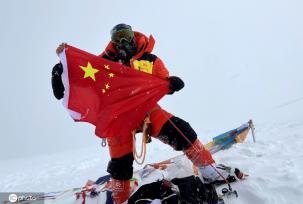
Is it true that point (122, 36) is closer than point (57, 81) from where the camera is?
No

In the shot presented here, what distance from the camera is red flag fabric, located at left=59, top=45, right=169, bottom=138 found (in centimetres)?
333

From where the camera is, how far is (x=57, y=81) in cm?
341

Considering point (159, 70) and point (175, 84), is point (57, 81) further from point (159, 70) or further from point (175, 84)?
point (175, 84)

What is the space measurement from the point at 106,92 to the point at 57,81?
0.57 meters

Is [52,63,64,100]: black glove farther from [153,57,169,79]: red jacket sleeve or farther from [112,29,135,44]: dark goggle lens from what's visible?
[153,57,169,79]: red jacket sleeve

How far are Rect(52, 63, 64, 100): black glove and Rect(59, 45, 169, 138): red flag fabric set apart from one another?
109mm

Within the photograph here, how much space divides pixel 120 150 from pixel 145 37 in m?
1.53

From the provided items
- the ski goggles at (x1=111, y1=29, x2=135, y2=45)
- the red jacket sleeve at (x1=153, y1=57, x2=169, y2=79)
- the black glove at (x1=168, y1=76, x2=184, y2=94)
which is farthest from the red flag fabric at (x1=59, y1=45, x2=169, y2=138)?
the ski goggles at (x1=111, y1=29, x2=135, y2=45)

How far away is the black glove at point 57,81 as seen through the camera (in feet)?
11.0

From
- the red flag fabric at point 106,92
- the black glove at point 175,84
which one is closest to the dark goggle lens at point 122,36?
the red flag fabric at point 106,92

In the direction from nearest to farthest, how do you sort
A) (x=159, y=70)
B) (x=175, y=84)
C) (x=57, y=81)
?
(x=57, y=81), (x=175, y=84), (x=159, y=70)

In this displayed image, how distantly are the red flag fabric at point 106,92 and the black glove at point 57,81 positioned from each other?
0.11 m

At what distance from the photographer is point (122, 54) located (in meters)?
3.77

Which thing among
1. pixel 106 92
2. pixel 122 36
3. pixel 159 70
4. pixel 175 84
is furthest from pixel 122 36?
pixel 175 84
